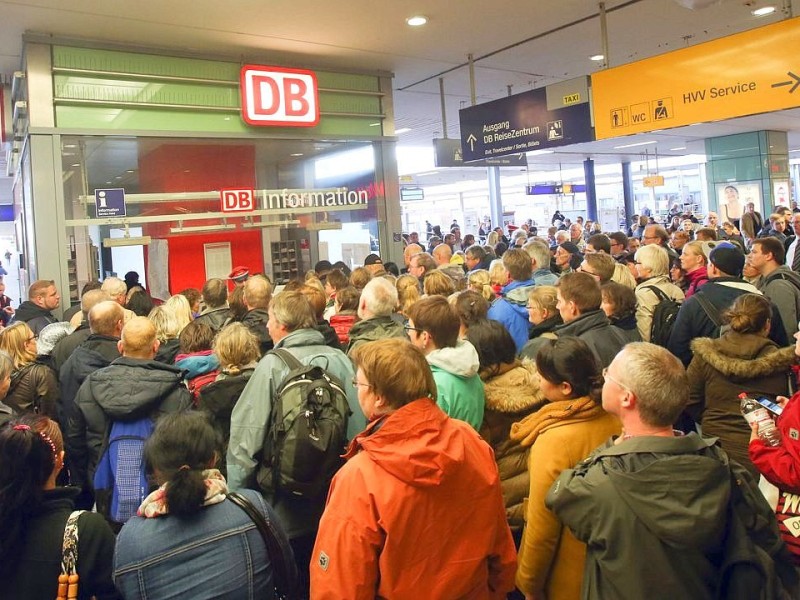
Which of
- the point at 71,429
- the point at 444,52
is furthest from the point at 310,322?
the point at 444,52

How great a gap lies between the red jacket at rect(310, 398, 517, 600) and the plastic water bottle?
118 centimetres

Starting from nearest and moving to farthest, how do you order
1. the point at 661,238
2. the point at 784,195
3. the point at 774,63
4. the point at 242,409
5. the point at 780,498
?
1. the point at 780,498
2. the point at 242,409
3. the point at 774,63
4. the point at 661,238
5. the point at 784,195

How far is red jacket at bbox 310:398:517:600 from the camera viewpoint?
1.76 metres

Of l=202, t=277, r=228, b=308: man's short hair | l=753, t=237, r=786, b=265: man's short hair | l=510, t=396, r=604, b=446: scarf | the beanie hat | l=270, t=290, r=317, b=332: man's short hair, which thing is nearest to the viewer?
l=510, t=396, r=604, b=446: scarf

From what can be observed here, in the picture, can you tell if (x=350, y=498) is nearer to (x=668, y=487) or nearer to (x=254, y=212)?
(x=668, y=487)

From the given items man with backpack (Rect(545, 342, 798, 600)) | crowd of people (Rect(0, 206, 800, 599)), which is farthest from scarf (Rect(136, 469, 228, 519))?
man with backpack (Rect(545, 342, 798, 600))

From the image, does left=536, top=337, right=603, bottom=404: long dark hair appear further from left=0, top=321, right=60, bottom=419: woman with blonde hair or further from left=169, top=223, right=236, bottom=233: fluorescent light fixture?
left=169, top=223, right=236, bottom=233: fluorescent light fixture

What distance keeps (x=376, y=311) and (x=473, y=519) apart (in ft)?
6.60

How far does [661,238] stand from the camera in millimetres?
7293

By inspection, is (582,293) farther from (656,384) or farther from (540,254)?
(540,254)

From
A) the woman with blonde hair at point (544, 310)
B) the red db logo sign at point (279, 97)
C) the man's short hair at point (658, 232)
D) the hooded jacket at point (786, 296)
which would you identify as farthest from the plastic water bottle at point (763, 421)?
the red db logo sign at point (279, 97)

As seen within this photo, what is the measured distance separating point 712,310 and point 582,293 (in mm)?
1105

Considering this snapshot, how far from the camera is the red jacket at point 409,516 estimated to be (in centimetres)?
176

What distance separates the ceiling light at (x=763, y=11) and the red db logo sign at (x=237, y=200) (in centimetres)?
607
